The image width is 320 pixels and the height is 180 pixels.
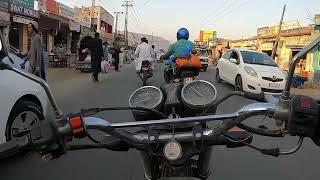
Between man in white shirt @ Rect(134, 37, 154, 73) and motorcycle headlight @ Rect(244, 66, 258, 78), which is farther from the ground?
man in white shirt @ Rect(134, 37, 154, 73)

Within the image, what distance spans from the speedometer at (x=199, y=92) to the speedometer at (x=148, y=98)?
18cm

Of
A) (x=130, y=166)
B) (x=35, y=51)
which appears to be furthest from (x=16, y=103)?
(x=35, y=51)

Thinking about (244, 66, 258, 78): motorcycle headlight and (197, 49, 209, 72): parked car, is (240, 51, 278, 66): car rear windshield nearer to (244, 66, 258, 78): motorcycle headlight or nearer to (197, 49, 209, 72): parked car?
(244, 66, 258, 78): motorcycle headlight

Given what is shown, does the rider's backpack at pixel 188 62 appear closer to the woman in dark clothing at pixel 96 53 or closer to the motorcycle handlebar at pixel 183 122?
the motorcycle handlebar at pixel 183 122

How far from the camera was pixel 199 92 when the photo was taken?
117 inches

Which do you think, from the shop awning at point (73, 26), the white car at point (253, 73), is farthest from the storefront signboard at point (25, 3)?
the white car at point (253, 73)

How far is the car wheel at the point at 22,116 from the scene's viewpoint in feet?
18.1

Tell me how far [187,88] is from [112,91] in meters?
11.9

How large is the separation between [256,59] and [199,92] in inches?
579

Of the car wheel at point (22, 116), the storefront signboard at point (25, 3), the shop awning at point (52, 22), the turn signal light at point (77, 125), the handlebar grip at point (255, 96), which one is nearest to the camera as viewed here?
the turn signal light at point (77, 125)

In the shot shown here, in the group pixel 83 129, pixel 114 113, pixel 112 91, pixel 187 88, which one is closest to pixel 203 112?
pixel 187 88

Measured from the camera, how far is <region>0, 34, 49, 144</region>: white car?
17.6ft

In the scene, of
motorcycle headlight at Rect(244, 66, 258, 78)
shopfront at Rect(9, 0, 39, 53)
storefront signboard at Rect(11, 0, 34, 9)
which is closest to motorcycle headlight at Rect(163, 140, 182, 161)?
motorcycle headlight at Rect(244, 66, 258, 78)

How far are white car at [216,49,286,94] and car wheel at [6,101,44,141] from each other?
920 centimetres
